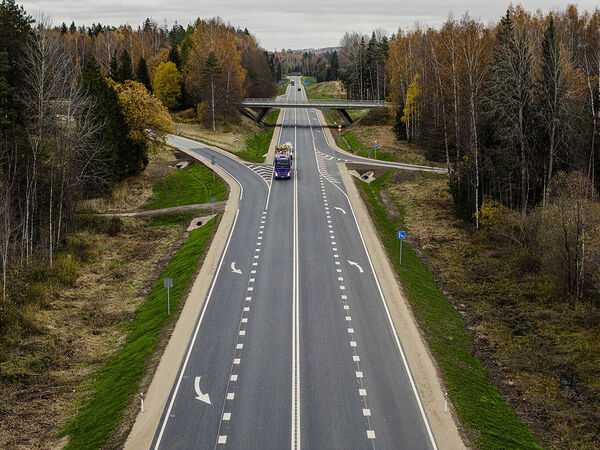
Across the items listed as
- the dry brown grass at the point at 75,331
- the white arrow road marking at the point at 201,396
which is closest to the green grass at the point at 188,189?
the dry brown grass at the point at 75,331

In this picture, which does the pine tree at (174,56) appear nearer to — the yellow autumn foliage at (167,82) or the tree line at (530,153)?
the yellow autumn foliage at (167,82)

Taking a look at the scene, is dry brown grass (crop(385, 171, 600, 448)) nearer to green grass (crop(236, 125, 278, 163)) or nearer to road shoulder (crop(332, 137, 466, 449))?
road shoulder (crop(332, 137, 466, 449))

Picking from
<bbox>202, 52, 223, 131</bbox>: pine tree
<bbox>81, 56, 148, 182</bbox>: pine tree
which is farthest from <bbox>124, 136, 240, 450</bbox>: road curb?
<bbox>202, 52, 223, 131</bbox>: pine tree

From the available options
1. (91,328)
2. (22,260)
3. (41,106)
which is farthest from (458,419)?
(41,106)

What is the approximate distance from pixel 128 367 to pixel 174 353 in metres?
2.33

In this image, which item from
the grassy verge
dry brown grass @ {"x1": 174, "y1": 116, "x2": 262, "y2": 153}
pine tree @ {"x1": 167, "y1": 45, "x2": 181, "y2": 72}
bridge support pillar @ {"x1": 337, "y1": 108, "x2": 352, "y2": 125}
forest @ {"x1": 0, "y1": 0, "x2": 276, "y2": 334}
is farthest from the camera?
bridge support pillar @ {"x1": 337, "y1": 108, "x2": 352, "y2": 125}

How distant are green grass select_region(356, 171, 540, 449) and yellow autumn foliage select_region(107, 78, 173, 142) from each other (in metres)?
30.5

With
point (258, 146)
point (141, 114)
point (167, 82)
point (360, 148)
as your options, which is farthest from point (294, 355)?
point (167, 82)

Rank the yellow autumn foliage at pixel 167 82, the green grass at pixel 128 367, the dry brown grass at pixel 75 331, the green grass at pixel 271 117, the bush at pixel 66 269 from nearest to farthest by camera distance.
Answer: the green grass at pixel 128 367 → the dry brown grass at pixel 75 331 → the bush at pixel 66 269 → the yellow autumn foliage at pixel 167 82 → the green grass at pixel 271 117

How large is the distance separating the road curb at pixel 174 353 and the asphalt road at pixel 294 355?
398 millimetres

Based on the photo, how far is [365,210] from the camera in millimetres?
50312

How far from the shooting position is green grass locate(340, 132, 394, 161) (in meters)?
75.7

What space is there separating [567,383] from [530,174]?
83.1ft

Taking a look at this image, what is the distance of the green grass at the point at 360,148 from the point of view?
248ft
